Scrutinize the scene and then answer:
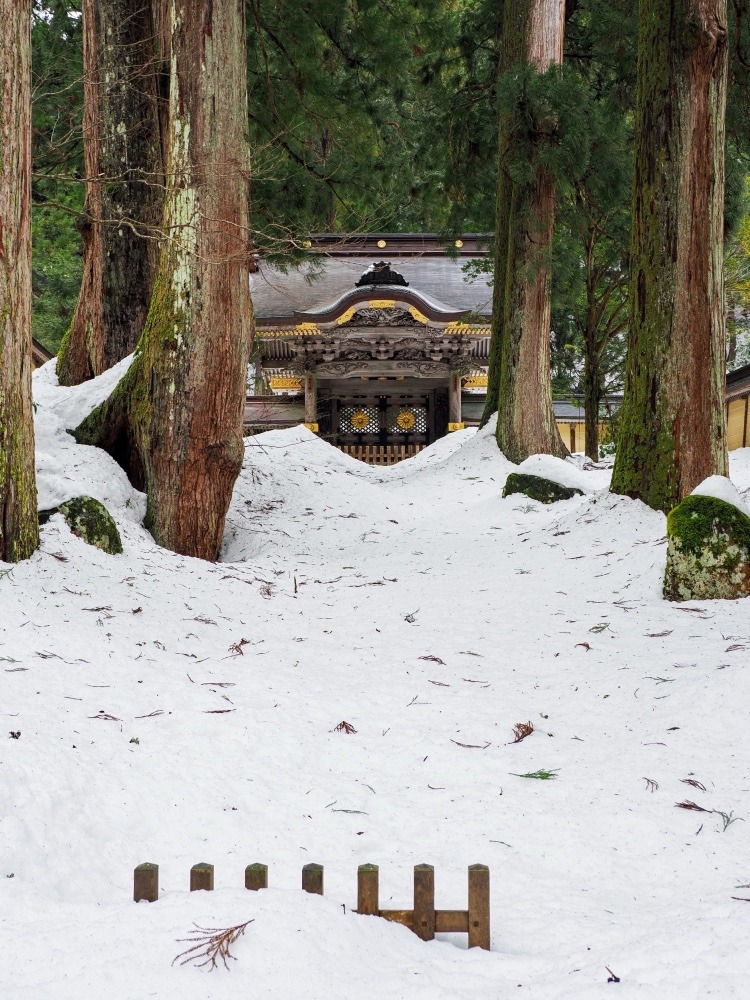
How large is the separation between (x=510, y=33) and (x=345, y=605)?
8.69 m

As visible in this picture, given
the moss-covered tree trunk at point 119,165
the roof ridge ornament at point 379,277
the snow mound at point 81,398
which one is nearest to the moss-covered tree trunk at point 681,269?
the snow mound at point 81,398

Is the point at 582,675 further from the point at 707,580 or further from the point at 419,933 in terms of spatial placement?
the point at 419,933

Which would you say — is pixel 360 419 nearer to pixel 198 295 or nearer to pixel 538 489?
pixel 538 489

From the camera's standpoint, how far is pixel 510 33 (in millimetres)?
10727

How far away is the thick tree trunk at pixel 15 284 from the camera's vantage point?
431 cm

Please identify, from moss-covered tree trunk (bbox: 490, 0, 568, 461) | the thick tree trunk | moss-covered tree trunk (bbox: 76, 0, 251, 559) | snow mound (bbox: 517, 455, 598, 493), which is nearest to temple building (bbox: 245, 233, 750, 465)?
moss-covered tree trunk (bbox: 490, 0, 568, 461)

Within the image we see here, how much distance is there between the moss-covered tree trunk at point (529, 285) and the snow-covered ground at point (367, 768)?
14.3 ft

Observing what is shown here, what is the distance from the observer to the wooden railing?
18531mm

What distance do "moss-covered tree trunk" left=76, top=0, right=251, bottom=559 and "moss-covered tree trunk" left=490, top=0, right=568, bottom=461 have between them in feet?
15.4

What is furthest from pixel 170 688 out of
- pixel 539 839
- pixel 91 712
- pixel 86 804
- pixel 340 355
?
pixel 340 355

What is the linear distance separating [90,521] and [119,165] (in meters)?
3.91

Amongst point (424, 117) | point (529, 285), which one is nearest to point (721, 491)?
point (529, 285)

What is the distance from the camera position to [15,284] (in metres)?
4.42

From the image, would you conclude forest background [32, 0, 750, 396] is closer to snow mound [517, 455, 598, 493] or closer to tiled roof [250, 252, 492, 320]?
snow mound [517, 455, 598, 493]
